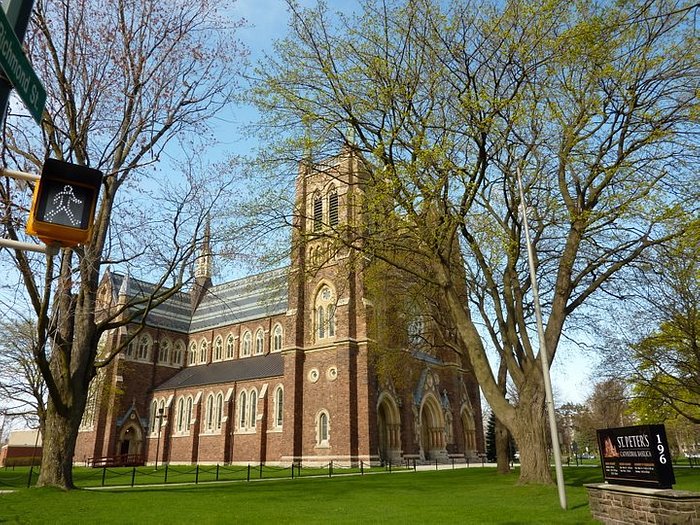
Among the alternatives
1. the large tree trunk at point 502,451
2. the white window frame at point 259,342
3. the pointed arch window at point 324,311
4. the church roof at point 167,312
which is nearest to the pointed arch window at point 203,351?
the church roof at point 167,312

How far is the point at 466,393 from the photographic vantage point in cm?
4128

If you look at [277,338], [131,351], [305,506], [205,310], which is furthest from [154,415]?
[305,506]

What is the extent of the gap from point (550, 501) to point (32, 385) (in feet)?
86.7

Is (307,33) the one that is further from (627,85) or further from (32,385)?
(32,385)

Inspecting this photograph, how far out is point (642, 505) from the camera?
8.42m

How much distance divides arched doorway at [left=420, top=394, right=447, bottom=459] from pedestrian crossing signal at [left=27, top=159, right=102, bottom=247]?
115 ft

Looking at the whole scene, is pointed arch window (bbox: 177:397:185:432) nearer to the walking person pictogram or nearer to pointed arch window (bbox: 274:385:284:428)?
pointed arch window (bbox: 274:385:284:428)

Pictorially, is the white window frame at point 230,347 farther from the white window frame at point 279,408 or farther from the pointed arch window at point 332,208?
the pointed arch window at point 332,208

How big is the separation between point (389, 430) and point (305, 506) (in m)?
21.5

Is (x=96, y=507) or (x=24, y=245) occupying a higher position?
(x=24, y=245)

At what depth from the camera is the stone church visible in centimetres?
2997

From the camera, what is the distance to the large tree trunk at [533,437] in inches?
549

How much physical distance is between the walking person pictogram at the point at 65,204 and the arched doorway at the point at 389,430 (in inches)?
1198

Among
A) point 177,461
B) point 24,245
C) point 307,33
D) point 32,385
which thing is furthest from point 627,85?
point 177,461
